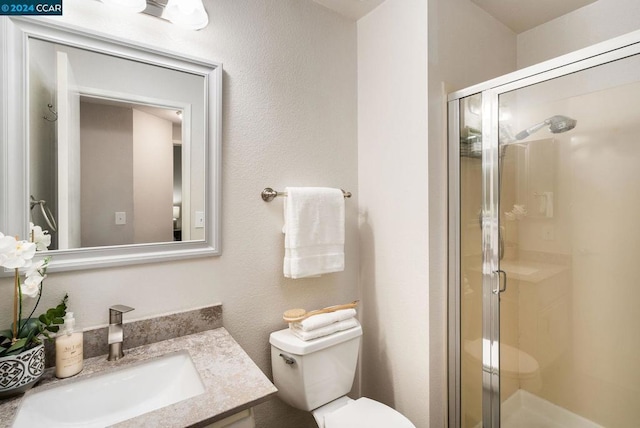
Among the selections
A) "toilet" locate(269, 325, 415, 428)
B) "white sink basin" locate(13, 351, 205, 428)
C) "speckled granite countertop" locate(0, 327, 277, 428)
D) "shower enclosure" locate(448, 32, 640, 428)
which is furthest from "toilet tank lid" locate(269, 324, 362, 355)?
"shower enclosure" locate(448, 32, 640, 428)

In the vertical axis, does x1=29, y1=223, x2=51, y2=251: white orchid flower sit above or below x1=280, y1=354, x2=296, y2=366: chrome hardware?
above

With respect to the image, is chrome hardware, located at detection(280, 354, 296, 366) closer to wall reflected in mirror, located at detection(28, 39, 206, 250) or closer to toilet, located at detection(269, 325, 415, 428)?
toilet, located at detection(269, 325, 415, 428)

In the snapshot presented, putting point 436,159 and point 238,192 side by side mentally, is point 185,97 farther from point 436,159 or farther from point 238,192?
point 436,159

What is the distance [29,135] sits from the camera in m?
0.98

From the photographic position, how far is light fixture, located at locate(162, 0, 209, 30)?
1142mm

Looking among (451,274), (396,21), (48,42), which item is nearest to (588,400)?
(451,274)

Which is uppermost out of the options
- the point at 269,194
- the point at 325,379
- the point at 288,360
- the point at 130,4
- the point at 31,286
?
the point at 130,4

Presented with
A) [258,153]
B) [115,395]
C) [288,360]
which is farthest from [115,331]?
[258,153]

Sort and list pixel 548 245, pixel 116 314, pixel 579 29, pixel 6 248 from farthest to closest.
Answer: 1. pixel 579 29
2. pixel 548 245
3. pixel 116 314
4. pixel 6 248

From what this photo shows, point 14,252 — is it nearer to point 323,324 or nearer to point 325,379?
point 323,324

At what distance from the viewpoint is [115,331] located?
1030 millimetres

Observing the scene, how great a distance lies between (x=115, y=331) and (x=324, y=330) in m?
0.78

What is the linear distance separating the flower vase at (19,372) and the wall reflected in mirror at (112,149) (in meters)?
0.33

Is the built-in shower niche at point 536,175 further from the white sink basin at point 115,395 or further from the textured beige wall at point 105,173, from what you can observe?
the textured beige wall at point 105,173
